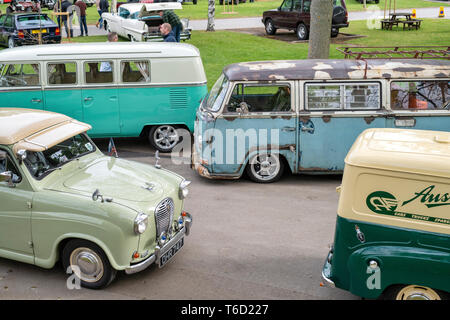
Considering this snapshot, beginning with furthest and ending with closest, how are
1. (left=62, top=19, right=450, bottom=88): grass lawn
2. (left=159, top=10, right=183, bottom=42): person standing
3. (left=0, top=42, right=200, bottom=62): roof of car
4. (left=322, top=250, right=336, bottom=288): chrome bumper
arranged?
(left=62, top=19, right=450, bottom=88): grass lawn, (left=159, top=10, right=183, bottom=42): person standing, (left=0, top=42, right=200, bottom=62): roof of car, (left=322, top=250, right=336, bottom=288): chrome bumper

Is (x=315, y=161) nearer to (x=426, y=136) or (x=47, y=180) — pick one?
(x=426, y=136)

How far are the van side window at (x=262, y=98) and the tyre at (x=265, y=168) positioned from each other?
840 millimetres

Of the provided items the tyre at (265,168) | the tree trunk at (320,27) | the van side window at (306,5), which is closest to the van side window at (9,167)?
the tyre at (265,168)

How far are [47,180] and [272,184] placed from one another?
445 cm

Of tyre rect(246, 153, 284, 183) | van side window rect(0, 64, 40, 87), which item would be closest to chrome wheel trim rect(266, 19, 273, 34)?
van side window rect(0, 64, 40, 87)

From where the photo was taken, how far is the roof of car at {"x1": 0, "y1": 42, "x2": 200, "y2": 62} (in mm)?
11172

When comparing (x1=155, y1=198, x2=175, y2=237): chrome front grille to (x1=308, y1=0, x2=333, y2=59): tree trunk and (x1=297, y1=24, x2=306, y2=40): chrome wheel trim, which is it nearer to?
(x1=308, y1=0, x2=333, y2=59): tree trunk

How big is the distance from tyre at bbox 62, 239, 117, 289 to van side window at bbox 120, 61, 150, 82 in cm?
570

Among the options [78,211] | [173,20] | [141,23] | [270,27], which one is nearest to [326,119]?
[78,211]

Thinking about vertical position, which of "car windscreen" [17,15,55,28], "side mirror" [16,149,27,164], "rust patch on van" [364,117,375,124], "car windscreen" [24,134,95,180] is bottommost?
"rust patch on van" [364,117,375,124]

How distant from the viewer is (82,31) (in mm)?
26438

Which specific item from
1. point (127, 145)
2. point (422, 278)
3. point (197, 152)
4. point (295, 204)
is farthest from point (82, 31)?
point (422, 278)

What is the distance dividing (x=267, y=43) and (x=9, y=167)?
18.0 meters

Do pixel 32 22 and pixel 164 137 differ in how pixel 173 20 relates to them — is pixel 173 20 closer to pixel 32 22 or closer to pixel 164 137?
pixel 164 137
